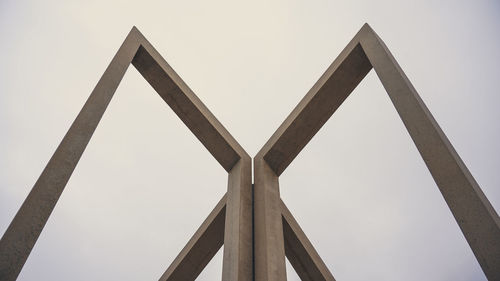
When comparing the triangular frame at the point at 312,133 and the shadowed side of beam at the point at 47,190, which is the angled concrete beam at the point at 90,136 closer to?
the shadowed side of beam at the point at 47,190

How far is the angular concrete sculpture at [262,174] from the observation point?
3457 millimetres

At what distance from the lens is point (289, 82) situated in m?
15.0

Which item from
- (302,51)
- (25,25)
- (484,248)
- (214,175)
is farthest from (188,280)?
(25,25)

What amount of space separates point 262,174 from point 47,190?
4130 millimetres

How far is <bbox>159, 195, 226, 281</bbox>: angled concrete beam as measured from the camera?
8.32m

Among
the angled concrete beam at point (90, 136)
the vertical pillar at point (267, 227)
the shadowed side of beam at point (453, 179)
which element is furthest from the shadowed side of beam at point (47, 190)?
the shadowed side of beam at point (453, 179)

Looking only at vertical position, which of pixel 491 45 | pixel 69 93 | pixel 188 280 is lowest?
pixel 188 280

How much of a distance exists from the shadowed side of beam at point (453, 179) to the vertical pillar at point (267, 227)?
2.83m

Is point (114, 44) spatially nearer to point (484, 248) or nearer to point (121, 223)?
point (121, 223)

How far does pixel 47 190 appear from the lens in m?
3.88

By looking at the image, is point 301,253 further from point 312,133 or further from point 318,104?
point 318,104

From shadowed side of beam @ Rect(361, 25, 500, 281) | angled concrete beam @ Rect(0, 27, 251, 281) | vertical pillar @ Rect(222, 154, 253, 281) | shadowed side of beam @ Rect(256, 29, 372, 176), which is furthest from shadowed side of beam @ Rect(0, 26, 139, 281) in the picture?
shadowed side of beam @ Rect(361, 25, 500, 281)

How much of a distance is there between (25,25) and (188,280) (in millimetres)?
10920

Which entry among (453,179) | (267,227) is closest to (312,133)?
(267,227)
